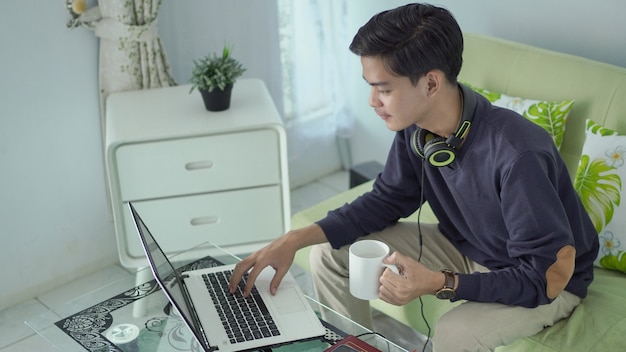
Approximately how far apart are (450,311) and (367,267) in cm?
26

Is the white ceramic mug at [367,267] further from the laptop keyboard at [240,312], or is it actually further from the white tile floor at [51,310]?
the white tile floor at [51,310]

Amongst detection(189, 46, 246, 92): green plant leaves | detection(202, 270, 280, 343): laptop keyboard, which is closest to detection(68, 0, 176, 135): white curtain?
detection(189, 46, 246, 92): green plant leaves

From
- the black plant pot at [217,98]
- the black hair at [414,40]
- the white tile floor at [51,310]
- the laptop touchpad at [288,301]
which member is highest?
the black hair at [414,40]

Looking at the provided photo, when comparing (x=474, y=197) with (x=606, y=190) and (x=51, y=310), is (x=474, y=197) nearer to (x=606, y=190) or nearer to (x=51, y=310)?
(x=606, y=190)

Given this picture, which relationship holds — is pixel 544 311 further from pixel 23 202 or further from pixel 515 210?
pixel 23 202

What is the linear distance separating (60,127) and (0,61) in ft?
0.92

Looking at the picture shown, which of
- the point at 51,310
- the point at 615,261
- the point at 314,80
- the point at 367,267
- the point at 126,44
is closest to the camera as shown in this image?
the point at 367,267

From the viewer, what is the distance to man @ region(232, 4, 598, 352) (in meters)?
1.62

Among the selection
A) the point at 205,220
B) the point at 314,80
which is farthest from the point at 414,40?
the point at 314,80

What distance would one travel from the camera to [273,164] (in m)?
2.37

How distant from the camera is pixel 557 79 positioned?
218cm

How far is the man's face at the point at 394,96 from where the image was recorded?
1.70m

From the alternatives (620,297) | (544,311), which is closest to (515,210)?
(544,311)

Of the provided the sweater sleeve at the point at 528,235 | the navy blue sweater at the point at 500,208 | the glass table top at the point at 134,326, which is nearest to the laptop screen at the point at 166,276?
the glass table top at the point at 134,326
